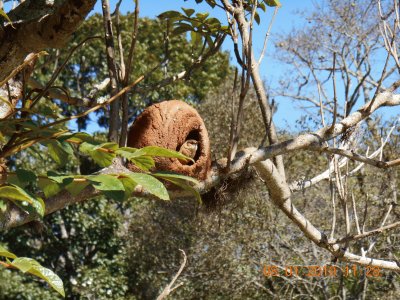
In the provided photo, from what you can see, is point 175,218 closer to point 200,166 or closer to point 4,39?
point 200,166

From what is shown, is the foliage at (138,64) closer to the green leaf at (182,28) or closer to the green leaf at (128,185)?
the green leaf at (182,28)

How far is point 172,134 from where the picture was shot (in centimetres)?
192

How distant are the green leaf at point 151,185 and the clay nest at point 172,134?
2.73 ft

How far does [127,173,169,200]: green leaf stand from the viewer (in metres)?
0.95

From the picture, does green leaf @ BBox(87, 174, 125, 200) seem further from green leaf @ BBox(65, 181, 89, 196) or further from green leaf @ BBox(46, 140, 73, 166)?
green leaf @ BBox(46, 140, 73, 166)

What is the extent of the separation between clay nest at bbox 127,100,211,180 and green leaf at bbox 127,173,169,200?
833mm

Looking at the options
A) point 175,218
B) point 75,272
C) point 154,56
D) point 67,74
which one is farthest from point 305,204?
point 67,74

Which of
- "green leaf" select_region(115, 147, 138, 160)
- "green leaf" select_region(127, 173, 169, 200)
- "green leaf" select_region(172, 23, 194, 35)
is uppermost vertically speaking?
"green leaf" select_region(172, 23, 194, 35)

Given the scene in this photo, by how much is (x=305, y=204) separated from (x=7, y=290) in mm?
3969

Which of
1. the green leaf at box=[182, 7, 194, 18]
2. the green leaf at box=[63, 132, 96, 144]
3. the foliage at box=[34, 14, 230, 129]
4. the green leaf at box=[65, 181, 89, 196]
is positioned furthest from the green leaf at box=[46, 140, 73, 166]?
the foliage at box=[34, 14, 230, 129]

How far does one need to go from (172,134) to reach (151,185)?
97 cm

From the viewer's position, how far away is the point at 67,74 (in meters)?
11.2

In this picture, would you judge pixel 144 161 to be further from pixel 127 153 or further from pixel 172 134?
pixel 172 134
